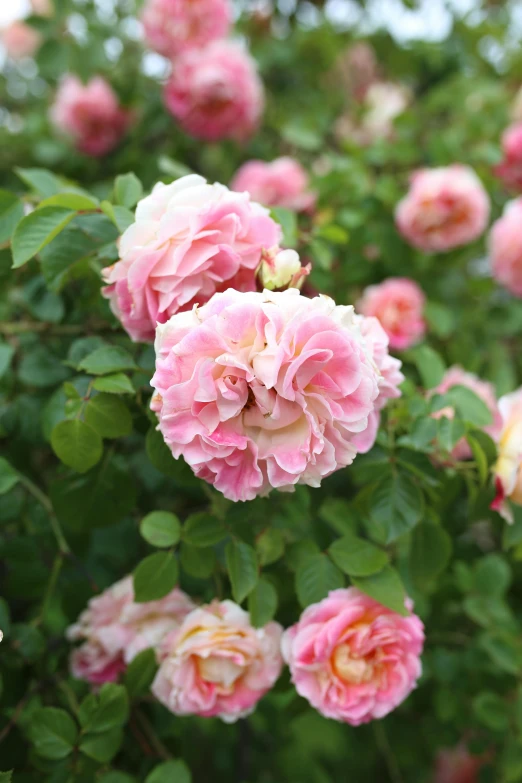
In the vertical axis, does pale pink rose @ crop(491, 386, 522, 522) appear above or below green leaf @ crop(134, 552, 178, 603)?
above

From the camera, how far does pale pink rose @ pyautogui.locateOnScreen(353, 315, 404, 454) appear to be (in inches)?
25.6

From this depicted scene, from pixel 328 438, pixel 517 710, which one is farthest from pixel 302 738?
pixel 328 438

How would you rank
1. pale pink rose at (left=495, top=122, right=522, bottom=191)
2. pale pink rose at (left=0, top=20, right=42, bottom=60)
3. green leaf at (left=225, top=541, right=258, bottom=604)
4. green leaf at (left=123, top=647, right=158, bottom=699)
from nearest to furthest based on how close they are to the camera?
green leaf at (left=225, top=541, right=258, bottom=604)
green leaf at (left=123, top=647, right=158, bottom=699)
pale pink rose at (left=495, top=122, right=522, bottom=191)
pale pink rose at (left=0, top=20, right=42, bottom=60)

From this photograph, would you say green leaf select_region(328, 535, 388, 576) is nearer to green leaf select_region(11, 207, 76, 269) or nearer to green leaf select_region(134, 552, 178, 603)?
green leaf select_region(134, 552, 178, 603)

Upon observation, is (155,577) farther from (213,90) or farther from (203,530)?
(213,90)

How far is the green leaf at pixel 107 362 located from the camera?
695 millimetres

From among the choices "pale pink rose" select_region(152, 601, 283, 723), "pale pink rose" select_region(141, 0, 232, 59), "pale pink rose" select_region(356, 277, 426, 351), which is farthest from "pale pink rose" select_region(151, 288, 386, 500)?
"pale pink rose" select_region(141, 0, 232, 59)

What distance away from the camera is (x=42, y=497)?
0.89m

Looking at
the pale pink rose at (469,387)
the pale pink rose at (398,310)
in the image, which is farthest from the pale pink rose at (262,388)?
the pale pink rose at (398,310)

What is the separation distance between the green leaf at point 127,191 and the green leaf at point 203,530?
36 centimetres

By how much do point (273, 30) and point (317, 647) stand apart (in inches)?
72.4

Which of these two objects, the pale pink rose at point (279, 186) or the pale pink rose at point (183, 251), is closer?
the pale pink rose at point (183, 251)

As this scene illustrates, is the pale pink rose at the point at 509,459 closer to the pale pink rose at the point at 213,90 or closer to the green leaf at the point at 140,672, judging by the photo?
the green leaf at the point at 140,672

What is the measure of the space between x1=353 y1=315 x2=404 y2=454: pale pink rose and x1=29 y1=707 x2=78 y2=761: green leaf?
17.5 inches
